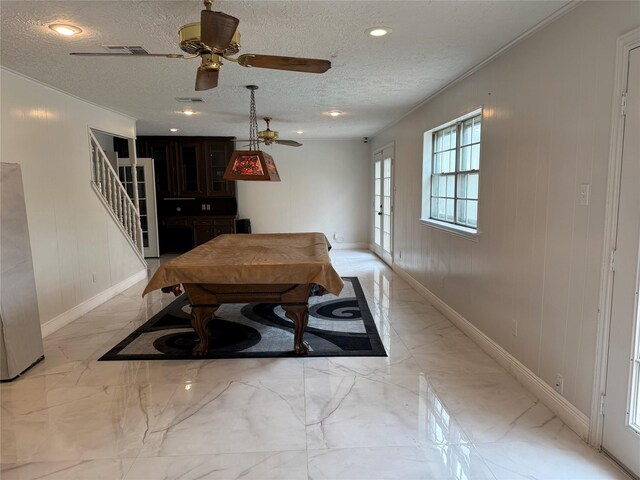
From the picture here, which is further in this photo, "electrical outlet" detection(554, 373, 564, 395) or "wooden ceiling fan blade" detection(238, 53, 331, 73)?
"electrical outlet" detection(554, 373, 564, 395)

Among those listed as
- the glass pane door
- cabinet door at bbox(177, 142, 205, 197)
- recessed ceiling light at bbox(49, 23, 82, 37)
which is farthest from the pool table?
cabinet door at bbox(177, 142, 205, 197)

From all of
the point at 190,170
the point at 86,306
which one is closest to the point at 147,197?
the point at 190,170

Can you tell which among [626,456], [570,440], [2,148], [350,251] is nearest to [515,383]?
[570,440]

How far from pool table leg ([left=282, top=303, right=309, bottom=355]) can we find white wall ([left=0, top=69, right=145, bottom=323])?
2419mm

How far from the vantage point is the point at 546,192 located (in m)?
2.69

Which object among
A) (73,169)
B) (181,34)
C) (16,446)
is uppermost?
(181,34)

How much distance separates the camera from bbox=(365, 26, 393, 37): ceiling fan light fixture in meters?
2.78

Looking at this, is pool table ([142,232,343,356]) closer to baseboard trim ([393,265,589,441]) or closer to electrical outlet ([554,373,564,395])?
baseboard trim ([393,265,589,441])

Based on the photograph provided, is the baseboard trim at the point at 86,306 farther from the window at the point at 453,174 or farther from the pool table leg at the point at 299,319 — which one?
the window at the point at 453,174

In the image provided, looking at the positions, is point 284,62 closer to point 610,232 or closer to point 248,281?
point 248,281

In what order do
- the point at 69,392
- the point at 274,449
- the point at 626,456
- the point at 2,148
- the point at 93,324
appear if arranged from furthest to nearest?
the point at 93,324
the point at 2,148
the point at 69,392
the point at 274,449
the point at 626,456

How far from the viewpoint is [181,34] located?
2197mm

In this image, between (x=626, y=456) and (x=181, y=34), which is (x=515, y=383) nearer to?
(x=626, y=456)

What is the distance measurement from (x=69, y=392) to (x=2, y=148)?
6.95ft
